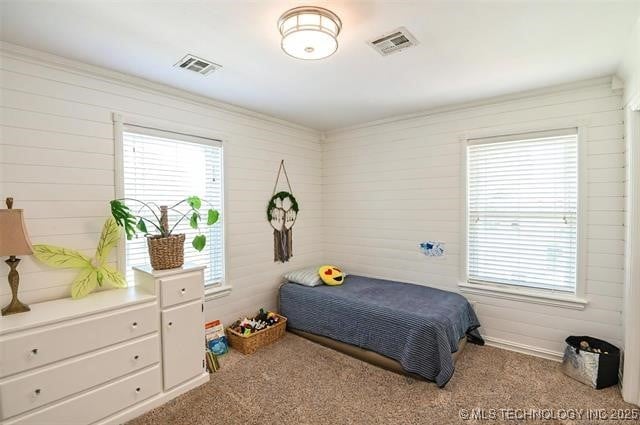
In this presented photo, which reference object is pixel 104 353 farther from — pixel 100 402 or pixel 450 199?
pixel 450 199

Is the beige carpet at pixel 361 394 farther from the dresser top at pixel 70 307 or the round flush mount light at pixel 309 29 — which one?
the round flush mount light at pixel 309 29

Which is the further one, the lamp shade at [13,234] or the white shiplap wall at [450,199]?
the white shiplap wall at [450,199]

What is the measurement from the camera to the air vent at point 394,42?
1.90 metres

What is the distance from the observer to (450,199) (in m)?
3.32

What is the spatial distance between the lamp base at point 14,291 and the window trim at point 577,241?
3.60 meters

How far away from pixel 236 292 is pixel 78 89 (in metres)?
2.25

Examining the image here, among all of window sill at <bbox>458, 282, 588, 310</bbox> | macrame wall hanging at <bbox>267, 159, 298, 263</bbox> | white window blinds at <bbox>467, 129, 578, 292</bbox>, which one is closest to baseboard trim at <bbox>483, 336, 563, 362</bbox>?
window sill at <bbox>458, 282, 588, 310</bbox>

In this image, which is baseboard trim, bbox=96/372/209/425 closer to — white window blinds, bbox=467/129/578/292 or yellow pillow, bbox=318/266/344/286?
yellow pillow, bbox=318/266/344/286

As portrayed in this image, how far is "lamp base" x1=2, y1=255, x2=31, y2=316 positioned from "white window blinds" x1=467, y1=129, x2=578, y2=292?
3.68 meters

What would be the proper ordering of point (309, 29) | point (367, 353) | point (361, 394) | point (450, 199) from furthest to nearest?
1. point (450, 199)
2. point (367, 353)
3. point (361, 394)
4. point (309, 29)

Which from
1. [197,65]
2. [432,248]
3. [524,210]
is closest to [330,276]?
[432,248]

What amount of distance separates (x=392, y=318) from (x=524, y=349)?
1401mm

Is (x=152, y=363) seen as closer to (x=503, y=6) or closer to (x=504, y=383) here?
(x=504, y=383)

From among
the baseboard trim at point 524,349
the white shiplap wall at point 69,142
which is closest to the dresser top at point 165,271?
the white shiplap wall at point 69,142
